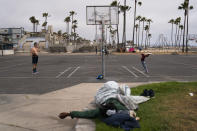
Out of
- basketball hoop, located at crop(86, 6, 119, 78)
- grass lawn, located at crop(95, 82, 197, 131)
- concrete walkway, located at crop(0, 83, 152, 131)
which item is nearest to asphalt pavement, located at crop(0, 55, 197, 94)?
concrete walkway, located at crop(0, 83, 152, 131)

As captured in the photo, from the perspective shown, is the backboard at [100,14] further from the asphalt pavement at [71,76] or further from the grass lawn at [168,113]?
the grass lawn at [168,113]

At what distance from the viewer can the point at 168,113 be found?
455cm

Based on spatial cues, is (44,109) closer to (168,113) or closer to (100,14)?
(168,113)

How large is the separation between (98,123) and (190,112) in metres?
1.96

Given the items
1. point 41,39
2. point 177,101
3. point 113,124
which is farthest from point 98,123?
point 41,39

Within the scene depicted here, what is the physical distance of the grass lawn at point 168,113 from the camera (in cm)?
383

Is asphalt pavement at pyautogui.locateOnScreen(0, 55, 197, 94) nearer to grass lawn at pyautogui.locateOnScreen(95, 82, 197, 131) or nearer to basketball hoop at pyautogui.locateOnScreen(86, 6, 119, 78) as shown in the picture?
basketball hoop at pyautogui.locateOnScreen(86, 6, 119, 78)

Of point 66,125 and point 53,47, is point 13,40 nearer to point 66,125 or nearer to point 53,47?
point 53,47

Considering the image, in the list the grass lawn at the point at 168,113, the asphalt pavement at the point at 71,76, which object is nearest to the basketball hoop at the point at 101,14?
the asphalt pavement at the point at 71,76

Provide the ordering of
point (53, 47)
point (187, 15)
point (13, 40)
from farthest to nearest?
point (13, 40), point (53, 47), point (187, 15)

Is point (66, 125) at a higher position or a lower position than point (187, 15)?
lower

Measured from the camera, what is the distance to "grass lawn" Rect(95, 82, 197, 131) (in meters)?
3.83

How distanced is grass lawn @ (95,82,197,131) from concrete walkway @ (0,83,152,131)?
0.76m

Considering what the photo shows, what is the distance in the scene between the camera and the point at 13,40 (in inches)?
3543
